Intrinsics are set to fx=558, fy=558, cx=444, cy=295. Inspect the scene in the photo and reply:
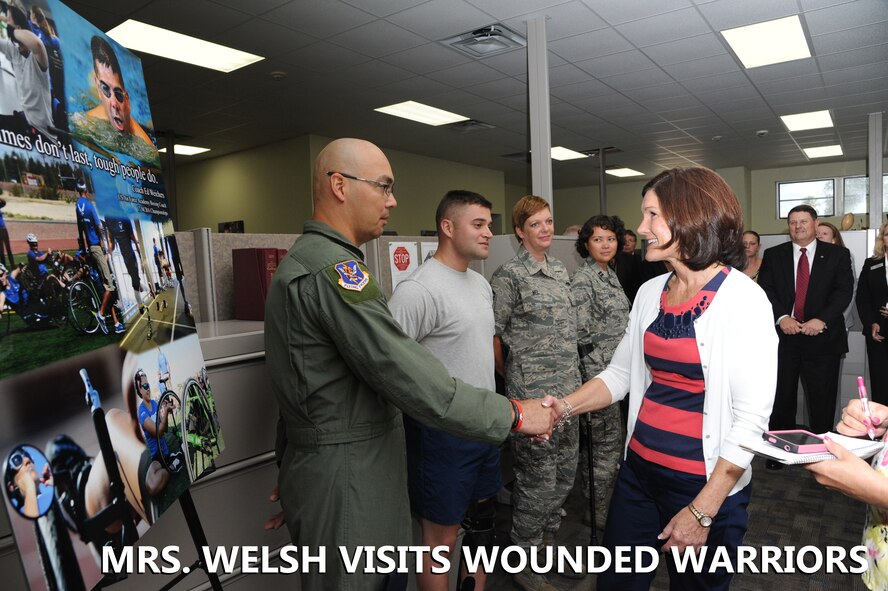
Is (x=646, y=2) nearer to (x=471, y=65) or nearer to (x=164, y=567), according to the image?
(x=471, y=65)

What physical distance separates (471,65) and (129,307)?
487cm

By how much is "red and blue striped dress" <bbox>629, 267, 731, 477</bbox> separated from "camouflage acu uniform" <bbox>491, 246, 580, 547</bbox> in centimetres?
95

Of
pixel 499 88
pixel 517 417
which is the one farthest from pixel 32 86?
pixel 499 88

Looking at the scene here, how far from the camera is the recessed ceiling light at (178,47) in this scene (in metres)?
4.36

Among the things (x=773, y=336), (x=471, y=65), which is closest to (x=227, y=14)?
(x=471, y=65)

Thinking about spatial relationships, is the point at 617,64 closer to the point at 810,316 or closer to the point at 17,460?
the point at 810,316

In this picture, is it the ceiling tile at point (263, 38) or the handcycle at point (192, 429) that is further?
the ceiling tile at point (263, 38)

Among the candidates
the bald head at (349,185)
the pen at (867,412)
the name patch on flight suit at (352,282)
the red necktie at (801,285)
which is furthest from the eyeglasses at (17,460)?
the red necktie at (801,285)

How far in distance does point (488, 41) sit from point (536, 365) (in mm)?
3327

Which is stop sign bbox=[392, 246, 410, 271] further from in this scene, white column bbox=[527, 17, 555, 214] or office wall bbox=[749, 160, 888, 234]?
office wall bbox=[749, 160, 888, 234]

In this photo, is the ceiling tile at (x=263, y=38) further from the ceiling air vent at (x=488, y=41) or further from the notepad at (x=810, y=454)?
the notepad at (x=810, y=454)

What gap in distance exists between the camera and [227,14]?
4102 mm

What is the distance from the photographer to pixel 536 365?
2408mm

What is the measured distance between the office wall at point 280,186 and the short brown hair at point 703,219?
22.8ft
